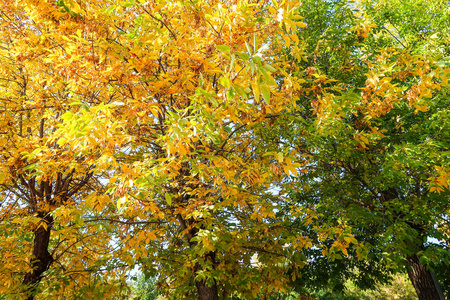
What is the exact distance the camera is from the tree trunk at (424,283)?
6.66 meters

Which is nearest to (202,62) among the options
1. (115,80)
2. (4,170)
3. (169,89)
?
(169,89)

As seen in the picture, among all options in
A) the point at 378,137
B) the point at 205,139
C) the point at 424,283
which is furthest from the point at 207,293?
the point at 424,283

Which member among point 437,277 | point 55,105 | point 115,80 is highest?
point 55,105

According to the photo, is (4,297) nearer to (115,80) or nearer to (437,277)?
(115,80)

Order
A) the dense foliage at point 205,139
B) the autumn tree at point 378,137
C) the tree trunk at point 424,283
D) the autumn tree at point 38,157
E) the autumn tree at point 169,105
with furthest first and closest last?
1. the tree trunk at point 424,283
2. the autumn tree at point 378,137
3. the autumn tree at point 38,157
4. the dense foliage at point 205,139
5. the autumn tree at point 169,105

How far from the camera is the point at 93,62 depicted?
11.3 feet

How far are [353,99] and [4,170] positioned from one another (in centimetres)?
530

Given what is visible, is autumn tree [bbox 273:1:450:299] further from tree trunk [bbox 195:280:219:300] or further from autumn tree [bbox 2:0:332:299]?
tree trunk [bbox 195:280:219:300]

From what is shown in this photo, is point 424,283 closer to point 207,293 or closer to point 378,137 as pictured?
point 378,137

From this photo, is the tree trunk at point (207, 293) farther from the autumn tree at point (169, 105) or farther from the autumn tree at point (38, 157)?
the autumn tree at point (38, 157)

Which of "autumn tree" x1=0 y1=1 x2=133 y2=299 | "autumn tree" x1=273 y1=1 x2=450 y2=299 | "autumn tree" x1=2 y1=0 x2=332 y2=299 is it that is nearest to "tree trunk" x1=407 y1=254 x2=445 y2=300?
"autumn tree" x1=273 y1=1 x2=450 y2=299

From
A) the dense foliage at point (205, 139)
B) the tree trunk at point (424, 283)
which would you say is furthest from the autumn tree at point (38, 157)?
the tree trunk at point (424, 283)

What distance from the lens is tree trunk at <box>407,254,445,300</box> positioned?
666 cm

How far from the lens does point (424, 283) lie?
22.3 ft
